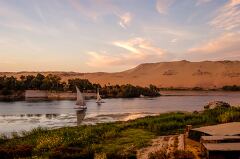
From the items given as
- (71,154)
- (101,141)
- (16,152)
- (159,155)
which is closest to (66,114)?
(101,141)

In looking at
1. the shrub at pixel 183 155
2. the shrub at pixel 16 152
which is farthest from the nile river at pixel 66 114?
the shrub at pixel 183 155

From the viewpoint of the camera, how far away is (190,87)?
608ft

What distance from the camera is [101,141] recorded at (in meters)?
25.6

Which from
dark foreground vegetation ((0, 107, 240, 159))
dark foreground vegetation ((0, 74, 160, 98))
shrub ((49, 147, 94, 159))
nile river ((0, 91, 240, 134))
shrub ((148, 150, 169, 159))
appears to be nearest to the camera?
shrub ((148, 150, 169, 159))

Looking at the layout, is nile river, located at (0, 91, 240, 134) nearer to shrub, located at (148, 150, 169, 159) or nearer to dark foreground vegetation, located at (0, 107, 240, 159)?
dark foreground vegetation, located at (0, 107, 240, 159)

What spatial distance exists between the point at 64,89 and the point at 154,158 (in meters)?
131

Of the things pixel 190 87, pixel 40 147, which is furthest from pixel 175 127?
pixel 190 87

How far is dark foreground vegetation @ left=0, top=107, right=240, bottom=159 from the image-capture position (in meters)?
20.8

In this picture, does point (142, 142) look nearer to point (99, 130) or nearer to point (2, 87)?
point (99, 130)

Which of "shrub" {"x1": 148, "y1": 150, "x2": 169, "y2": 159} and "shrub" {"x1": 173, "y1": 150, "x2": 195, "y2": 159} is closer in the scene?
"shrub" {"x1": 173, "y1": 150, "x2": 195, "y2": 159}

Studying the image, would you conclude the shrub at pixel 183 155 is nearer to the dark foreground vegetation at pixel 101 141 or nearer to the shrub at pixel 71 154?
the dark foreground vegetation at pixel 101 141

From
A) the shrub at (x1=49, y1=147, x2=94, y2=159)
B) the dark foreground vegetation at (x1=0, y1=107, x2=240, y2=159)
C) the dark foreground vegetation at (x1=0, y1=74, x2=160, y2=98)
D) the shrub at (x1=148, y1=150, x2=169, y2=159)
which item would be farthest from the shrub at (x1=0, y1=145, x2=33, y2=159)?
the dark foreground vegetation at (x1=0, y1=74, x2=160, y2=98)

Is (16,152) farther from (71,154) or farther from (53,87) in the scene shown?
(53,87)

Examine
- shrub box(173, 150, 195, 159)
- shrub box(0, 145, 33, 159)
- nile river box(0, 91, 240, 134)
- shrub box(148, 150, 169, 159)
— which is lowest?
nile river box(0, 91, 240, 134)
